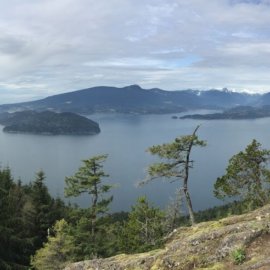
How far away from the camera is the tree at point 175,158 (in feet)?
95.9

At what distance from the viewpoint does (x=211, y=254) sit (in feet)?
39.4

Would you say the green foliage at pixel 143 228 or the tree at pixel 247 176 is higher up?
the tree at pixel 247 176

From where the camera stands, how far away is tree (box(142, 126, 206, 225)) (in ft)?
95.9

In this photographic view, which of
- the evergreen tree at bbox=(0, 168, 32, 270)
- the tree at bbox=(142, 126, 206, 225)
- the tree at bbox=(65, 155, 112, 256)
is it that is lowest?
the evergreen tree at bbox=(0, 168, 32, 270)

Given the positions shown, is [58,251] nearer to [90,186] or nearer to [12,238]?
[90,186]

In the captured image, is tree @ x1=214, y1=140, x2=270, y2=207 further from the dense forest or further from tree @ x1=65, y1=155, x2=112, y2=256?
tree @ x1=65, y1=155, x2=112, y2=256

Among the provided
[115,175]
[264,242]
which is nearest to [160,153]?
[264,242]

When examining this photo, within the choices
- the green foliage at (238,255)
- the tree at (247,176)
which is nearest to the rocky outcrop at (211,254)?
the green foliage at (238,255)

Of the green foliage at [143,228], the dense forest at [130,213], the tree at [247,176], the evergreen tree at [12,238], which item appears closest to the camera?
the green foliage at [143,228]

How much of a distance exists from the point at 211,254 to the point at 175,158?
58.8 ft

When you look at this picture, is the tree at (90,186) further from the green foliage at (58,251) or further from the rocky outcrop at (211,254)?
the rocky outcrop at (211,254)

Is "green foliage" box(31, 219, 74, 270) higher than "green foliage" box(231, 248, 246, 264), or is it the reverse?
"green foliage" box(231, 248, 246, 264)

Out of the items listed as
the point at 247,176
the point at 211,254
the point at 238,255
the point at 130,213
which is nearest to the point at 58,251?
the point at 130,213

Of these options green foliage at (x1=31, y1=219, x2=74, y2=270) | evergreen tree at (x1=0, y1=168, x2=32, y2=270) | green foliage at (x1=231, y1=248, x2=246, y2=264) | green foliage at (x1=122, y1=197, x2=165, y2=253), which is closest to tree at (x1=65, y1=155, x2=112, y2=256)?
green foliage at (x1=122, y1=197, x2=165, y2=253)
